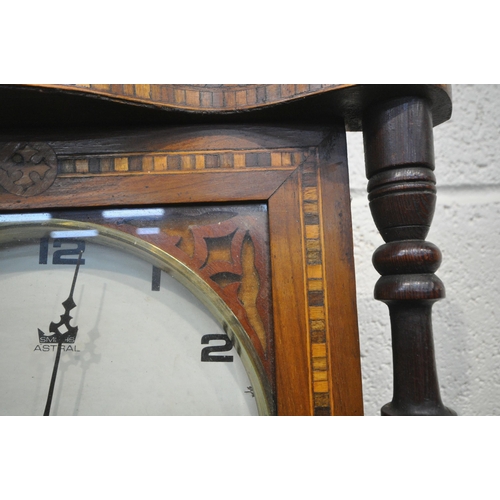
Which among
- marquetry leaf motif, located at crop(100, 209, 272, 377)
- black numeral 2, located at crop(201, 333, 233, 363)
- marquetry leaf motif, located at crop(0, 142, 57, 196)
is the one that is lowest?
black numeral 2, located at crop(201, 333, 233, 363)

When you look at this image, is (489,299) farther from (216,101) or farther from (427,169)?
(216,101)

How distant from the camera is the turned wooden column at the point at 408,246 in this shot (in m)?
0.39

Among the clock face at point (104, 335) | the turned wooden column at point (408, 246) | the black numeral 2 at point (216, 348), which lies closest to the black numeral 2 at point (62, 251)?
the clock face at point (104, 335)

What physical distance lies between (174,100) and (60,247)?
188 mm

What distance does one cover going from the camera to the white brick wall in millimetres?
645

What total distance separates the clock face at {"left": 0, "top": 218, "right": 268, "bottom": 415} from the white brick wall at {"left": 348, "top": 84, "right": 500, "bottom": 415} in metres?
0.30

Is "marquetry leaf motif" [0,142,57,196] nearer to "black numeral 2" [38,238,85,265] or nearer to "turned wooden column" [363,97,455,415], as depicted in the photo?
"black numeral 2" [38,238,85,265]

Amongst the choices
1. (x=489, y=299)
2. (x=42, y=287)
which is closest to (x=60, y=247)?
(x=42, y=287)

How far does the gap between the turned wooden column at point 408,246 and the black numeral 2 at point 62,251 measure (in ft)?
0.96

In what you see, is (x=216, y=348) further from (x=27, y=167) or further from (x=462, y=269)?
(x=462, y=269)

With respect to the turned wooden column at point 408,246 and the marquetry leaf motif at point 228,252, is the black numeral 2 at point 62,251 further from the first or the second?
the turned wooden column at point 408,246

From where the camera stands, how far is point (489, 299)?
643 millimetres

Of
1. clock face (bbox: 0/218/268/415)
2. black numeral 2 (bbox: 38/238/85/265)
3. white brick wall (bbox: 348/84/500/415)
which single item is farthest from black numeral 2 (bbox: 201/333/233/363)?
white brick wall (bbox: 348/84/500/415)

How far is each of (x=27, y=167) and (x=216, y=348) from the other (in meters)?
0.26
